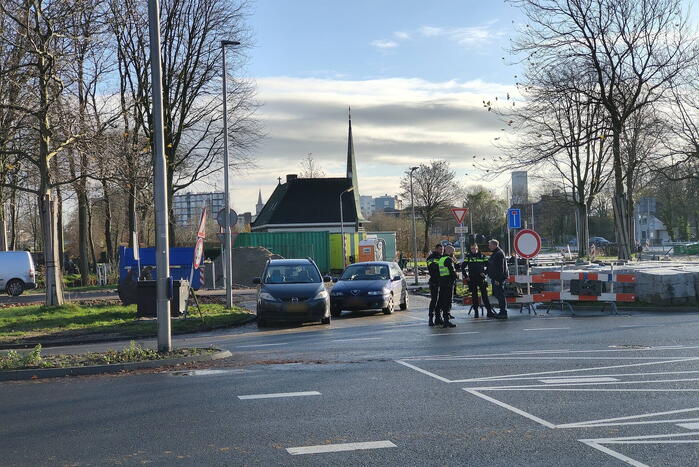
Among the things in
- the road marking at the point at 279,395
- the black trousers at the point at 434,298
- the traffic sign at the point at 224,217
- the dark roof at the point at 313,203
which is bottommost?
the road marking at the point at 279,395

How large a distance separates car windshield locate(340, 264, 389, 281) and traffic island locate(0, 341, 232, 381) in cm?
977

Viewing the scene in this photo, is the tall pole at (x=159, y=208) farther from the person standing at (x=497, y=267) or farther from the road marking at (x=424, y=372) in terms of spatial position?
the person standing at (x=497, y=267)

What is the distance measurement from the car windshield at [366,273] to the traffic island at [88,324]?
3.13 meters

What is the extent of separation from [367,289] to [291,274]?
2.57 metres

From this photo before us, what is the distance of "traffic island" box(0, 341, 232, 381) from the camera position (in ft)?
36.8

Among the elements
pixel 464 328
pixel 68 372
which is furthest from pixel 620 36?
pixel 68 372

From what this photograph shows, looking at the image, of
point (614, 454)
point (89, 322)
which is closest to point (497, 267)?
point (89, 322)

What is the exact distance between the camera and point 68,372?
37.1 ft

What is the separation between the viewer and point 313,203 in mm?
79812

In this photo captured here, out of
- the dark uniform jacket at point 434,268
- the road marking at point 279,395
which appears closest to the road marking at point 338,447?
the road marking at point 279,395

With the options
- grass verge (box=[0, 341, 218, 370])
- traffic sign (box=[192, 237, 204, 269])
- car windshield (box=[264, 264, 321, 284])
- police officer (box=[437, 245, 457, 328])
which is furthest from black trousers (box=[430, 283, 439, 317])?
grass verge (box=[0, 341, 218, 370])

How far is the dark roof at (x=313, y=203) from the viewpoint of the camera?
259 feet

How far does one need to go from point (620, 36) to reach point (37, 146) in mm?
22195

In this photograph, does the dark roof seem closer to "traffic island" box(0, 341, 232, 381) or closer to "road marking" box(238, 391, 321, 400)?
"traffic island" box(0, 341, 232, 381)
